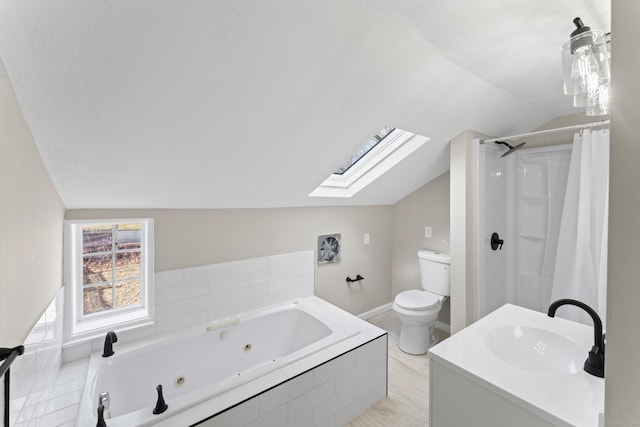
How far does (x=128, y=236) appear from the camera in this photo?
2.10m

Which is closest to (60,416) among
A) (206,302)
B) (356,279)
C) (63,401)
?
(63,401)

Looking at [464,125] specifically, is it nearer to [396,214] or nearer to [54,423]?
[396,214]

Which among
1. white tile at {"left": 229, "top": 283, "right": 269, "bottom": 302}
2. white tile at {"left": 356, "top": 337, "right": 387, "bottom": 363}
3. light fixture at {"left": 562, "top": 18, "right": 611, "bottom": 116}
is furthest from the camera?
white tile at {"left": 229, "top": 283, "right": 269, "bottom": 302}

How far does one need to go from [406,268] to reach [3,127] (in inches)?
133

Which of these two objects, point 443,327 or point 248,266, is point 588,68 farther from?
point 443,327

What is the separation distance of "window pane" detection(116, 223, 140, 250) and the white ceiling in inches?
10.6

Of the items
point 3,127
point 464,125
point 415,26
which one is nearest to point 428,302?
point 464,125

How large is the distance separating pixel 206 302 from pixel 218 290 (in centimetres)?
12

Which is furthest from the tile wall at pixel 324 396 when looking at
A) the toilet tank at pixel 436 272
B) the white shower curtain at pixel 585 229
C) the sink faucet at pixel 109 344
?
the white shower curtain at pixel 585 229

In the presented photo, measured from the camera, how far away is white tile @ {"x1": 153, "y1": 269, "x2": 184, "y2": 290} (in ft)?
6.76

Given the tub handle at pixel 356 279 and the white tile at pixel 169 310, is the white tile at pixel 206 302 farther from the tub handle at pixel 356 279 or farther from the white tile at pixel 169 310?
the tub handle at pixel 356 279

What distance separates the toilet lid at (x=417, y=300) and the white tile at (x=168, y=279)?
187 cm

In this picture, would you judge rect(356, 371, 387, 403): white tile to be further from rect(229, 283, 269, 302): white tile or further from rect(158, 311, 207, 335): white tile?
rect(158, 311, 207, 335): white tile

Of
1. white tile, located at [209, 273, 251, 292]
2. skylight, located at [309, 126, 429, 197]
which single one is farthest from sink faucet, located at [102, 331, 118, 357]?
skylight, located at [309, 126, 429, 197]
